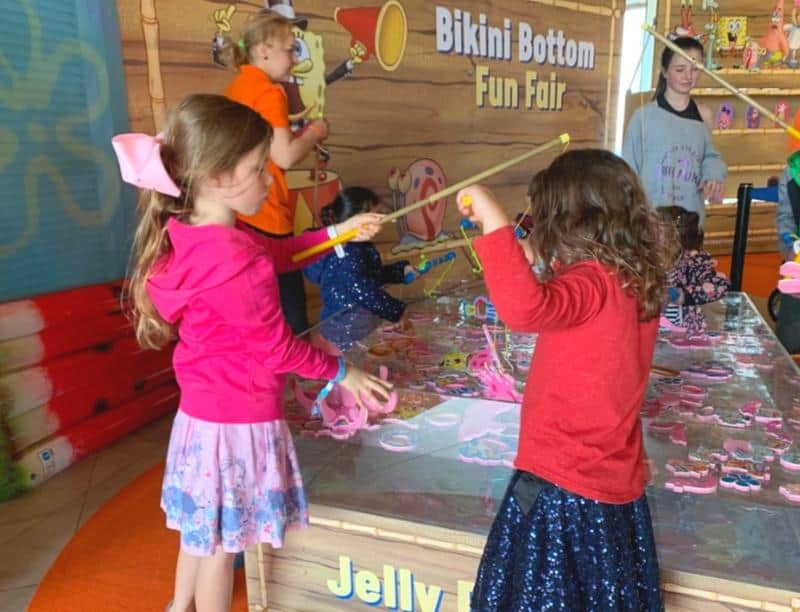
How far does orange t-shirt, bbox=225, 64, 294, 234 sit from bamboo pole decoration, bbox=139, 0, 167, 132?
69 centimetres

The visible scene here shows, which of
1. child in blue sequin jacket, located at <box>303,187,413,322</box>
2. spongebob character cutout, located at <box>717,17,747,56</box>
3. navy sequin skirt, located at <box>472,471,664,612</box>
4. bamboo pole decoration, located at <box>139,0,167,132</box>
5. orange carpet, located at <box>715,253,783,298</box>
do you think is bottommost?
orange carpet, located at <box>715,253,783,298</box>

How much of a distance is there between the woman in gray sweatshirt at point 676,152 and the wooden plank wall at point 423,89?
3.60ft

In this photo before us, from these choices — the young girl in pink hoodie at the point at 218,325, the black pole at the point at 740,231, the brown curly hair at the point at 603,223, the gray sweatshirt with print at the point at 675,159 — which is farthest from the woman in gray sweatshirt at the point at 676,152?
the young girl in pink hoodie at the point at 218,325

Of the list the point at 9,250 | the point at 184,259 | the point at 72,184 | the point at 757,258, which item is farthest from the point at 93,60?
the point at 757,258

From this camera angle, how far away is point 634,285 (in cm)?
97

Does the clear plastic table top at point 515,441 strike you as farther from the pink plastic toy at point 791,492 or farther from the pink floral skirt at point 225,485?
the pink floral skirt at point 225,485

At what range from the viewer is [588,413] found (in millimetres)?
978

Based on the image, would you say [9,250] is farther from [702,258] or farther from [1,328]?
[702,258]

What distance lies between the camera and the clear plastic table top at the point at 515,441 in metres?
1.21

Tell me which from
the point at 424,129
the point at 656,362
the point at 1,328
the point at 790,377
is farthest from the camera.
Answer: the point at 424,129

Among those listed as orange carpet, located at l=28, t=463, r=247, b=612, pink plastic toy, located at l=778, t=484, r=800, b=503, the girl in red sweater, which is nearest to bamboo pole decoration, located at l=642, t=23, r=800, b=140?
the girl in red sweater

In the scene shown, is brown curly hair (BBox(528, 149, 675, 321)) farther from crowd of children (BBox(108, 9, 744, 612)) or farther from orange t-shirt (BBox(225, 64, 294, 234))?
orange t-shirt (BBox(225, 64, 294, 234))

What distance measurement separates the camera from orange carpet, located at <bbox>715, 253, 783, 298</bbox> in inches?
169

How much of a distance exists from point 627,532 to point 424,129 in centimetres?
266
